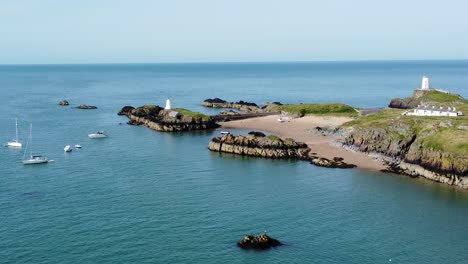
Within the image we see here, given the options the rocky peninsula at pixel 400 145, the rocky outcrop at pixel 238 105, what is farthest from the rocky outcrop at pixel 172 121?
the rocky outcrop at pixel 238 105

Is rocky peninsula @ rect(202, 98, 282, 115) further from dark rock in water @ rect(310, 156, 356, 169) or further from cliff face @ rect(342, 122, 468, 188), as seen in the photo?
dark rock in water @ rect(310, 156, 356, 169)

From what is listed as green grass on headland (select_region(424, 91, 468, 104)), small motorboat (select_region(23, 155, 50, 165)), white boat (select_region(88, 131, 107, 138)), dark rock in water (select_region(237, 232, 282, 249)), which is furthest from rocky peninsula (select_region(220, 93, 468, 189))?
small motorboat (select_region(23, 155, 50, 165))

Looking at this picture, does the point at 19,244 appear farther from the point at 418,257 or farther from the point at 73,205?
the point at 418,257

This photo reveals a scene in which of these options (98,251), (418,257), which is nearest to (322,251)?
(418,257)

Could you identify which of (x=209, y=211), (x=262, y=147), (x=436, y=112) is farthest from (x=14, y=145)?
(x=436, y=112)

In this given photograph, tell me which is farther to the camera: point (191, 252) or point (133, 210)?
point (133, 210)

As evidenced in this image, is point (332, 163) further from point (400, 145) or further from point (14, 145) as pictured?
point (14, 145)

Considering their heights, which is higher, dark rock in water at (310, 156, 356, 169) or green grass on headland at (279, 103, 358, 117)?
green grass on headland at (279, 103, 358, 117)

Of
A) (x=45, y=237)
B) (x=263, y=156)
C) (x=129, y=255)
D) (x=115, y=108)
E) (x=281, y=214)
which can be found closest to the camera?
(x=129, y=255)
